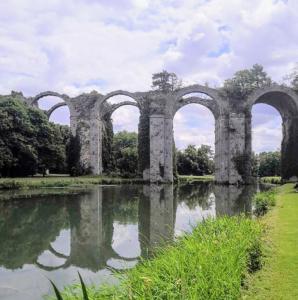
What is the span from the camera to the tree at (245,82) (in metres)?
38.2

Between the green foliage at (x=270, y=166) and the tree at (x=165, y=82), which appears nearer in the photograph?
the tree at (x=165, y=82)

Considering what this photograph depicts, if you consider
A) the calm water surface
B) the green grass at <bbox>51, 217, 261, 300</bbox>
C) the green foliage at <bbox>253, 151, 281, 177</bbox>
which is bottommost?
the calm water surface

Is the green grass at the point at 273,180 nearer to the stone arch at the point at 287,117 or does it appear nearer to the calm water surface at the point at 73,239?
the stone arch at the point at 287,117

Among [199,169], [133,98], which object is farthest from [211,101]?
[199,169]

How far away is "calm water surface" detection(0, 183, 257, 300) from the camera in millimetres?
7262

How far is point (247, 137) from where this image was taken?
38.1m

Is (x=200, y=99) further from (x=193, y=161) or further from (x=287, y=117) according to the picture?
(x=193, y=161)

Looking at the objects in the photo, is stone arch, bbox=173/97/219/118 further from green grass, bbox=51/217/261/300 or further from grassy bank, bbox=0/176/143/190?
green grass, bbox=51/217/261/300

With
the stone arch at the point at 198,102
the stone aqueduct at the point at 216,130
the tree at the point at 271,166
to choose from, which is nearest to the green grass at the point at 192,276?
the stone aqueduct at the point at 216,130

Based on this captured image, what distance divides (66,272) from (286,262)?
3.88 meters

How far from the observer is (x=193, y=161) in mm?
60438

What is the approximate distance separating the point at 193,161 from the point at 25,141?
31.1 meters

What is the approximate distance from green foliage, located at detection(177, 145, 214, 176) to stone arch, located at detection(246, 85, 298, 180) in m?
21.3

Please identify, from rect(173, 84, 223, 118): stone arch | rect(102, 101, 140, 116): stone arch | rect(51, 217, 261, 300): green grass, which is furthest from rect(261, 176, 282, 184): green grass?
rect(51, 217, 261, 300): green grass
